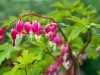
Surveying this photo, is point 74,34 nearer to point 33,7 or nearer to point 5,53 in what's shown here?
point 5,53

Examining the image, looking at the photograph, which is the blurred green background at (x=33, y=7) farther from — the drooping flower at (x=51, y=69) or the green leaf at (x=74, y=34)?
the green leaf at (x=74, y=34)

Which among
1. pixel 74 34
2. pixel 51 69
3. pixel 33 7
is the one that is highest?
pixel 33 7

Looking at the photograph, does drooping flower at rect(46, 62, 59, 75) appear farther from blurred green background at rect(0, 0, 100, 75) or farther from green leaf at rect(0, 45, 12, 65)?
blurred green background at rect(0, 0, 100, 75)

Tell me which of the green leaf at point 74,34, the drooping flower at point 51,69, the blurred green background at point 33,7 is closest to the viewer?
the green leaf at point 74,34

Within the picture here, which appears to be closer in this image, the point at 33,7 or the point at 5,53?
the point at 5,53

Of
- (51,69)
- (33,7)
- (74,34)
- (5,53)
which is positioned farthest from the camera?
(33,7)

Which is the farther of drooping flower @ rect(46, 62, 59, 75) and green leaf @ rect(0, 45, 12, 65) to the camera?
drooping flower @ rect(46, 62, 59, 75)

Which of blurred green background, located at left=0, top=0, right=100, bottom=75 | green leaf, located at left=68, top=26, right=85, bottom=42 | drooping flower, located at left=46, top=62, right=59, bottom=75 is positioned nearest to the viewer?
green leaf, located at left=68, top=26, right=85, bottom=42

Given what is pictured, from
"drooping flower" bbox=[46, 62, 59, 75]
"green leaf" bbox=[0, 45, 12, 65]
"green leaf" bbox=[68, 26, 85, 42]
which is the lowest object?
"drooping flower" bbox=[46, 62, 59, 75]

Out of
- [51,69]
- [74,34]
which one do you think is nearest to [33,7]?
[51,69]

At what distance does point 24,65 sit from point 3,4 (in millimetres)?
2022

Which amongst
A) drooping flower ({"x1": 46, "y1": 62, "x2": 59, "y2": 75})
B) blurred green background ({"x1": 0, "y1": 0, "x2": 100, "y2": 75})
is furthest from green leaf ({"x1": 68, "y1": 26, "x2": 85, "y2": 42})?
blurred green background ({"x1": 0, "y1": 0, "x2": 100, "y2": 75})

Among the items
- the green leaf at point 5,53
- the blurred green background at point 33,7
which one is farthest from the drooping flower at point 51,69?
the blurred green background at point 33,7

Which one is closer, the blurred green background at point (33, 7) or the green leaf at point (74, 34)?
the green leaf at point (74, 34)
